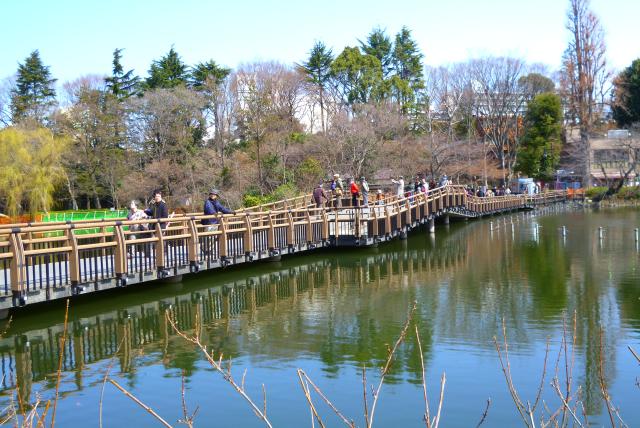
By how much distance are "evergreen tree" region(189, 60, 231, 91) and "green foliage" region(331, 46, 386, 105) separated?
7.89 metres

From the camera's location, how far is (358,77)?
50.8 meters

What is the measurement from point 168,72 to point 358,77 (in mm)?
14305

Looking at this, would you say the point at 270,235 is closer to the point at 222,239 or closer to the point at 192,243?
the point at 222,239

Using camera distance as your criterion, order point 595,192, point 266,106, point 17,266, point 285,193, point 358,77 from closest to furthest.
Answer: point 17,266
point 285,193
point 266,106
point 358,77
point 595,192

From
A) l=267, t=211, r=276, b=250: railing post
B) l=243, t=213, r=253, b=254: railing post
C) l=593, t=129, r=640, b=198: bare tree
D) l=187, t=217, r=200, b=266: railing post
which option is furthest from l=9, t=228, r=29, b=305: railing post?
l=593, t=129, r=640, b=198: bare tree

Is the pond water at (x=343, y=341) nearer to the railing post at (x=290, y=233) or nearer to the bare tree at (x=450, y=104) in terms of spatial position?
the railing post at (x=290, y=233)

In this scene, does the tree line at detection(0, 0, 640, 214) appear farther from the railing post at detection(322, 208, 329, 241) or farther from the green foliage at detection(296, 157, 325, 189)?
the railing post at detection(322, 208, 329, 241)

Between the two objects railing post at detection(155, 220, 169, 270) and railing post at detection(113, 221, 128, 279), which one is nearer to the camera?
railing post at detection(113, 221, 128, 279)

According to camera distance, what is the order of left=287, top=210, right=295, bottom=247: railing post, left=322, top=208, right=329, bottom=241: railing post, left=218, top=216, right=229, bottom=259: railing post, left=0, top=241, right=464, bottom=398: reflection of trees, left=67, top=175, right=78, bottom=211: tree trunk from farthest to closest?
left=67, top=175, right=78, bottom=211: tree trunk, left=322, top=208, right=329, bottom=241: railing post, left=287, top=210, right=295, bottom=247: railing post, left=218, top=216, right=229, bottom=259: railing post, left=0, top=241, right=464, bottom=398: reflection of trees

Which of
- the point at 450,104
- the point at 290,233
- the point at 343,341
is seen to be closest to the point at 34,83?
the point at 450,104

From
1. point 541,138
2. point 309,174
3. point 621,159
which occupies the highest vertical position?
point 541,138

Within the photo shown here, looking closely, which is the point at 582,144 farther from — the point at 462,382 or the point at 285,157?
the point at 462,382

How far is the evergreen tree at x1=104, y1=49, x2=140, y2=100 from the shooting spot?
52400 millimetres

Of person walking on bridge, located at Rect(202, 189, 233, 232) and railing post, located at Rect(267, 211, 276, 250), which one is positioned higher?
person walking on bridge, located at Rect(202, 189, 233, 232)
